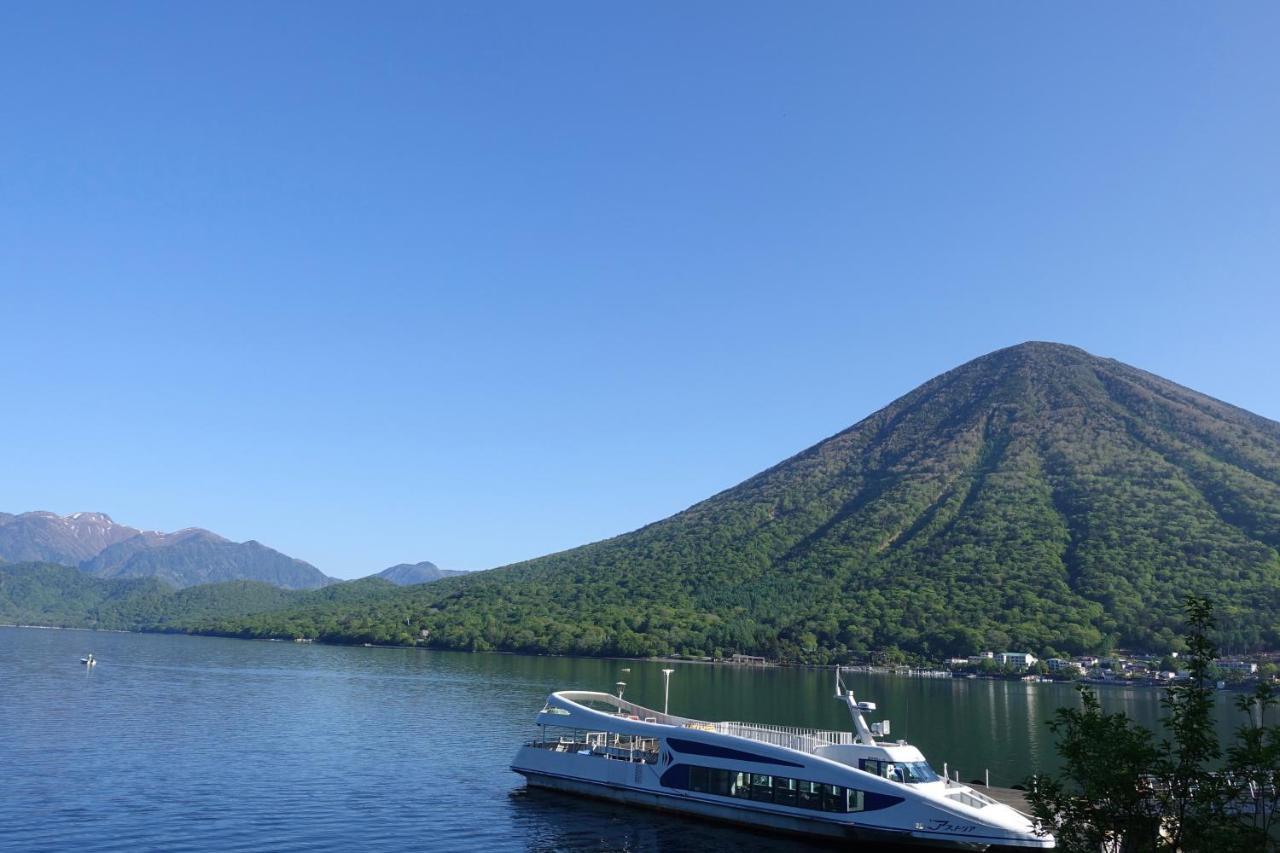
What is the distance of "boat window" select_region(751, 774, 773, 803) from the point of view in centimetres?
4162

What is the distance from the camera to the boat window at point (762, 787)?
41625mm

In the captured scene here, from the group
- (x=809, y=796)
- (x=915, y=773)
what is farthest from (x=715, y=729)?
(x=915, y=773)

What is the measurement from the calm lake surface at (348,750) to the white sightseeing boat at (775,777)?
132 cm

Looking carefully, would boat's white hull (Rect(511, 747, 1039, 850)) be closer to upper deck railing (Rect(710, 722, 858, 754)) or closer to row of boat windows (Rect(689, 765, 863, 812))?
row of boat windows (Rect(689, 765, 863, 812))

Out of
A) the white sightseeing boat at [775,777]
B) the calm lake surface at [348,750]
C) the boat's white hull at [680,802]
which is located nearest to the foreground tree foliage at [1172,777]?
the white sightseeing boat at [775,777]

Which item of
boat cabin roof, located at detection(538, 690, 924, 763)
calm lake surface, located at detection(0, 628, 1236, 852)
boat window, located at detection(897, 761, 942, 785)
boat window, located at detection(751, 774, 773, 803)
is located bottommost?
calm lake surface, located at detection(0, 628, 1236, 852)

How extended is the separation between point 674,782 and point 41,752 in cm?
4179

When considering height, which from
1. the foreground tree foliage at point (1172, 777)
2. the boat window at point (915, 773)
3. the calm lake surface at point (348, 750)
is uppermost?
the foreground tree foliage at point (1172, 777)

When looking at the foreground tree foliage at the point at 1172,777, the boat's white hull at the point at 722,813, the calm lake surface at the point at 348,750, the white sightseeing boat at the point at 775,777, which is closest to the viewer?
the foreground tree foliage at the point at 1172,777

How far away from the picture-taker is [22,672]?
403ft

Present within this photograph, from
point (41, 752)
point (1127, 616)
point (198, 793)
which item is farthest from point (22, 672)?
point (1127, 616)

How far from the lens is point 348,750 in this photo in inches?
2419

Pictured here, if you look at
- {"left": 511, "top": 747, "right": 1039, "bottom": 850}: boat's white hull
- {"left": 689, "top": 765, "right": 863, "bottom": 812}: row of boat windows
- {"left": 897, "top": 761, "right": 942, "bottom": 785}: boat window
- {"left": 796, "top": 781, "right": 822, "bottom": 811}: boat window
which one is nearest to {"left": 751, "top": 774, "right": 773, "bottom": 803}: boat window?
{"left": 689, "top": 765, "right": 863, "bottom": 812}: row of boat windows

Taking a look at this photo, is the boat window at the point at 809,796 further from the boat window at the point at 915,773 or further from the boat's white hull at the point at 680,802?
the boat window at the point at 915,773
